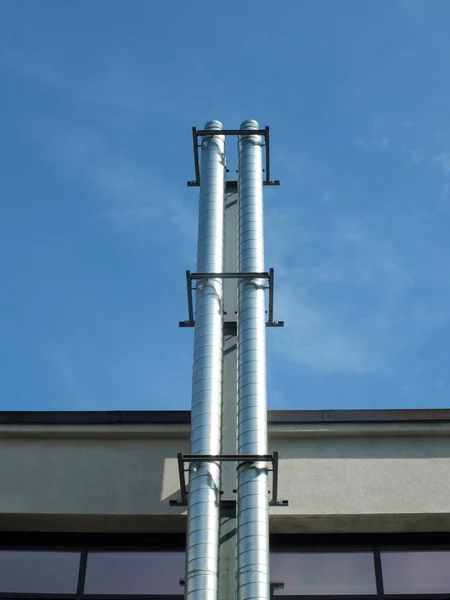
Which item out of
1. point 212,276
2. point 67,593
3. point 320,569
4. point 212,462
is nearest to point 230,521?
point 212,462

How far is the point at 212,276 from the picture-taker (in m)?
11.2

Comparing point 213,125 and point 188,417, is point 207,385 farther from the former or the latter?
point 213,125

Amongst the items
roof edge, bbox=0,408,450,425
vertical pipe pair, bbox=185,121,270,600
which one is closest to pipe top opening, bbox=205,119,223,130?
vertical pipe pair, bbox=185,121,270,600

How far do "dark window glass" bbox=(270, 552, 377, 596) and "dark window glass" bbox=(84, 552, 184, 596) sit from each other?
3.48ft

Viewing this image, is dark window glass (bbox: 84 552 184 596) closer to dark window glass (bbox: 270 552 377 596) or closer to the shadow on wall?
dark window glass (bbox: 270 552 377 596)

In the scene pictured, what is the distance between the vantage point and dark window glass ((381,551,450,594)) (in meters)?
10.3

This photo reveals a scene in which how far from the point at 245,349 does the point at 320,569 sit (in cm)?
246

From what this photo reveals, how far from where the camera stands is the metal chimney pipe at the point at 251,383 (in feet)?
28.8

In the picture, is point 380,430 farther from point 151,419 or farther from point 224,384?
point 151,419

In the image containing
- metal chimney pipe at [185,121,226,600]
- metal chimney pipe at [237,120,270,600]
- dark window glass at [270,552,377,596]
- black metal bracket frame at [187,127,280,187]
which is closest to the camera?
metal chimney pipe at [237,120,270,600]

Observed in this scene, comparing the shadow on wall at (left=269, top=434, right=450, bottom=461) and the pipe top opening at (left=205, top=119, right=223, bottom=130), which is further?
the pipe top opening at (left=205, top=119, right=223, bottom=130)

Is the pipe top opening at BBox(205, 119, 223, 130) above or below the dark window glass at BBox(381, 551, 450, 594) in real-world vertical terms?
above

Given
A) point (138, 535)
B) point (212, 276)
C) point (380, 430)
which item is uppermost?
point (212, 276)

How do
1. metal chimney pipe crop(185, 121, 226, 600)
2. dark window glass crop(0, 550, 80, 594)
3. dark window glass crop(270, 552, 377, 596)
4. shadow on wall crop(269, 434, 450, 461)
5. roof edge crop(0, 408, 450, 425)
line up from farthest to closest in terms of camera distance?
roof edge crop(0, 408, 450, 425) < shadow on wall crop(269, 434, 450, 461) < dark window glass crop(0, 550, 80, 594) < dark window glass crop(270, 552, 377, 596) < metal chimney pipe crop(185, 121, 226, 600)
